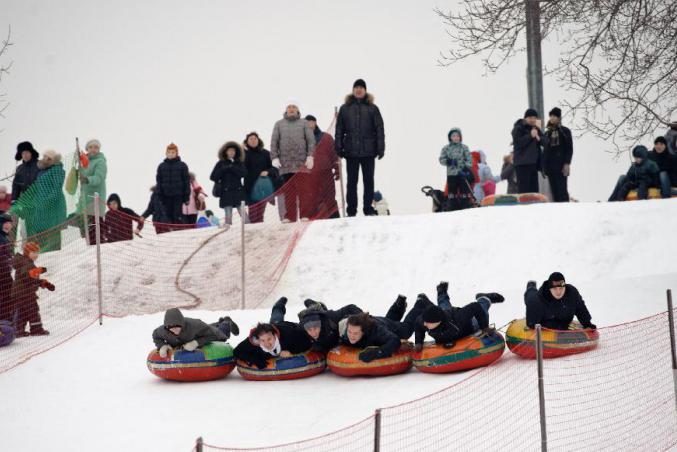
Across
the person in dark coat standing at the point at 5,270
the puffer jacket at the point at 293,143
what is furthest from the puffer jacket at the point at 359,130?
the person in dark coat standing at the point at 5,270

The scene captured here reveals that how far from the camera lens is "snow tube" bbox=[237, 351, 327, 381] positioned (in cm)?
1287

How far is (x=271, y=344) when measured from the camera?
42.2 ft

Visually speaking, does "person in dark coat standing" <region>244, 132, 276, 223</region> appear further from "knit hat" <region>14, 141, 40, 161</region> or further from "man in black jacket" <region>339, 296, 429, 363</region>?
"man in black jacket" <region>339, 296, 429, 363</region>

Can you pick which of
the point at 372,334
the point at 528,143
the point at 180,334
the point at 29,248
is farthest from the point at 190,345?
the point at 528,143

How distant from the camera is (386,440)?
33.0 ft

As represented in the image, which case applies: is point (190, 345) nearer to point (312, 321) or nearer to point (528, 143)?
point (312, 321)

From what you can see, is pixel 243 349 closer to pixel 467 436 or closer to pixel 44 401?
pixel 44 401

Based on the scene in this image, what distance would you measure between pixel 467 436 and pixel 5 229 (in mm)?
8358

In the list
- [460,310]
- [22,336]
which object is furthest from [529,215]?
[22,336]

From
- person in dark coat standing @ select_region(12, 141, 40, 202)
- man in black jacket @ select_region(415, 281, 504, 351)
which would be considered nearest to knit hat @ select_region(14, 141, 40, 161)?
person in dark coat standing @ select_region(12, 141, 40, 202)

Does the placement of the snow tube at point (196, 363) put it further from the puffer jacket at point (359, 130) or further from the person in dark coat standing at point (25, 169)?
Result: the person in dark coat standing at point (25, 169)

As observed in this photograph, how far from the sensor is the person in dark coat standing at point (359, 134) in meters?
18.7

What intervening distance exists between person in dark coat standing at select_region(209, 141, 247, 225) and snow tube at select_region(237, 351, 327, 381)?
22.4 feet

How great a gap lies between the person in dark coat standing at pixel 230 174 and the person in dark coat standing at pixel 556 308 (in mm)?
8323
